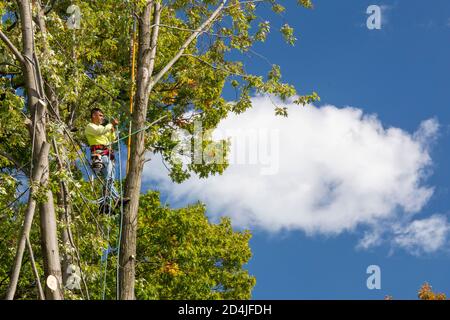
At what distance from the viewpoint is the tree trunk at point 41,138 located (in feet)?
29.0

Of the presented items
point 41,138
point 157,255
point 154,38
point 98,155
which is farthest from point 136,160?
point 157,255

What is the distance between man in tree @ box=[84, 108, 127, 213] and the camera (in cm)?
1166

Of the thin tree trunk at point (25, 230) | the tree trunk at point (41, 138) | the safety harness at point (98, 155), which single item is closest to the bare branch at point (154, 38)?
the safety harness at point (98, 155)

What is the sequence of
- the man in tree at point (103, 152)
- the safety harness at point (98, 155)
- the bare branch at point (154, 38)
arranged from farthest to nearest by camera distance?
the safety harness at point (98, 155), the bare branch at point (154, 38), the man in tree at point (103, 152)

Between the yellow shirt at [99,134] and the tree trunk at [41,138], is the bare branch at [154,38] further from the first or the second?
the tree trunk at [41,138]

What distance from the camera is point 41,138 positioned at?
919 cm

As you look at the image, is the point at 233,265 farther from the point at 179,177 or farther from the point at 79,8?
the point at 79,8

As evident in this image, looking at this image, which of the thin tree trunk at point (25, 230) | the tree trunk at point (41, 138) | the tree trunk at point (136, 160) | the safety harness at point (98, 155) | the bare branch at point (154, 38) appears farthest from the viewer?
the safety harness at point (98, 155)
